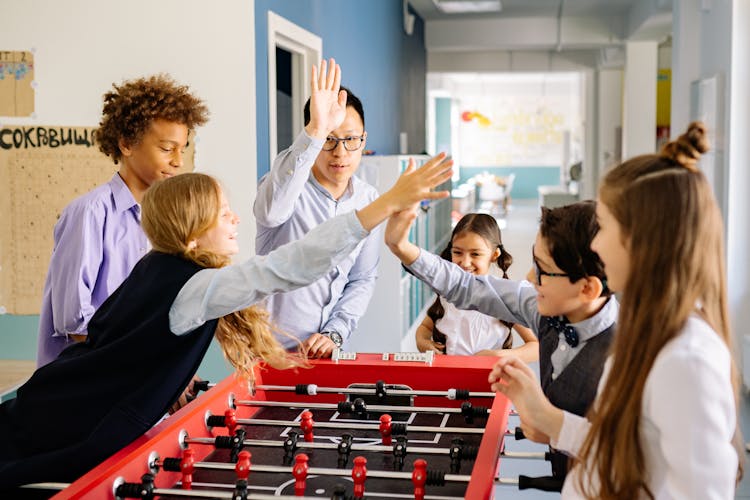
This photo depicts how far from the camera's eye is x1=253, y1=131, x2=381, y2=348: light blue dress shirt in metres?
2.83

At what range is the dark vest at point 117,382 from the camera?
1.80 metres

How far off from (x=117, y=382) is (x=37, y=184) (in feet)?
8.51

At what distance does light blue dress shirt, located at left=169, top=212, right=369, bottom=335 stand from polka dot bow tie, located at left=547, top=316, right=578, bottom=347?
0.50m

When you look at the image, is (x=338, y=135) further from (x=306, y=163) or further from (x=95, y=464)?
(x=95, y=464)

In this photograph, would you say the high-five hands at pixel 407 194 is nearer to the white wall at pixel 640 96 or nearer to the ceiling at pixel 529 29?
the ceiling at pixel 529 29

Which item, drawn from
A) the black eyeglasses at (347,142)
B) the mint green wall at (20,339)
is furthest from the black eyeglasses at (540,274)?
the mint green wall at (20,339)

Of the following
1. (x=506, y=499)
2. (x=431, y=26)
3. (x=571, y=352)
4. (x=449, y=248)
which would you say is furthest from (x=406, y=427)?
(x=431, y=26)

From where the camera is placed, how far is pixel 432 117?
19.8 meters

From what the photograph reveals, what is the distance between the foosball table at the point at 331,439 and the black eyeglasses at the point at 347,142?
75 cm

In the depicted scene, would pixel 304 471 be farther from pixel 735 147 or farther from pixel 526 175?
pixel 526 175

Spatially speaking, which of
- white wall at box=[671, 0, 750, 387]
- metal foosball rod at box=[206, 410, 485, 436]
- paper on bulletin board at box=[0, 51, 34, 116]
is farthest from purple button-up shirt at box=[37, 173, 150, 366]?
white wall at box=[671, 0, 750, 387]

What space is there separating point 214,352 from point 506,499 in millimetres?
1490

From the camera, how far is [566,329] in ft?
6.51

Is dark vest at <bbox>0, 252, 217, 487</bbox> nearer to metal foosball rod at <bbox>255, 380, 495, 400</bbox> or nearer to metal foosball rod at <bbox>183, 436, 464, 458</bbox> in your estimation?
metal foosball rod at <bbox>183, 436, 464, 458</bbox>
